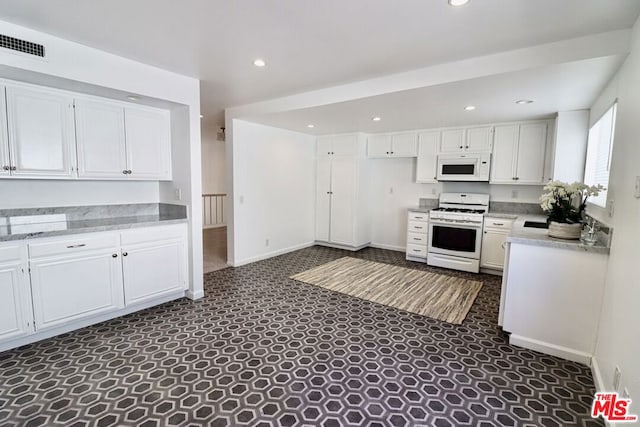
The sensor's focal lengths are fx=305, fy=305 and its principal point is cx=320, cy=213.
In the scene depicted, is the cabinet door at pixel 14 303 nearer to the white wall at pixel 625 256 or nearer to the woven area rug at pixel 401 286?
the woven area rug at pixel 401 286

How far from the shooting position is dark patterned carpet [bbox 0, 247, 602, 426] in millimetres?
1854

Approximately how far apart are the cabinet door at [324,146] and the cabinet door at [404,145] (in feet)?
4.03

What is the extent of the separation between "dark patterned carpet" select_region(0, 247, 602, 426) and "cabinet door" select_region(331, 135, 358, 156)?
3.36m

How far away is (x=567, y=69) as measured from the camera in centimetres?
246

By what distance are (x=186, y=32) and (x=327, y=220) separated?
4.37m

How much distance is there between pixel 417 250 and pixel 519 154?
84.0 inches

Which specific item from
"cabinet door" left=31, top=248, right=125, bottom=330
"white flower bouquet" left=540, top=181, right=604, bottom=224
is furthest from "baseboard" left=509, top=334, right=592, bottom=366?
"cabinet door" left=31, top=248, right=125, bottom=330

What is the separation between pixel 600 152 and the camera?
3.17 metres

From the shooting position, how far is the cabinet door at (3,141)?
8.23ft

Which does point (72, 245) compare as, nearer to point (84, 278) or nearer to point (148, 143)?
point (84, 278)

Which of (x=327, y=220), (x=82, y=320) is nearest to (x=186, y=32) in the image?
(x=82, y=320)

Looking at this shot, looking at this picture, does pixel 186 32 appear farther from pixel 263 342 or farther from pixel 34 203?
pixel 263 342

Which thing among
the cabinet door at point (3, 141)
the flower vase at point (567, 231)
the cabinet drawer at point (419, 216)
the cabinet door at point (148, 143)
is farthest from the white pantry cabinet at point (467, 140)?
the cabinet door at point (3, 141)

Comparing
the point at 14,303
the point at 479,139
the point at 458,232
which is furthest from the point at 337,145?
the point at 14,303
